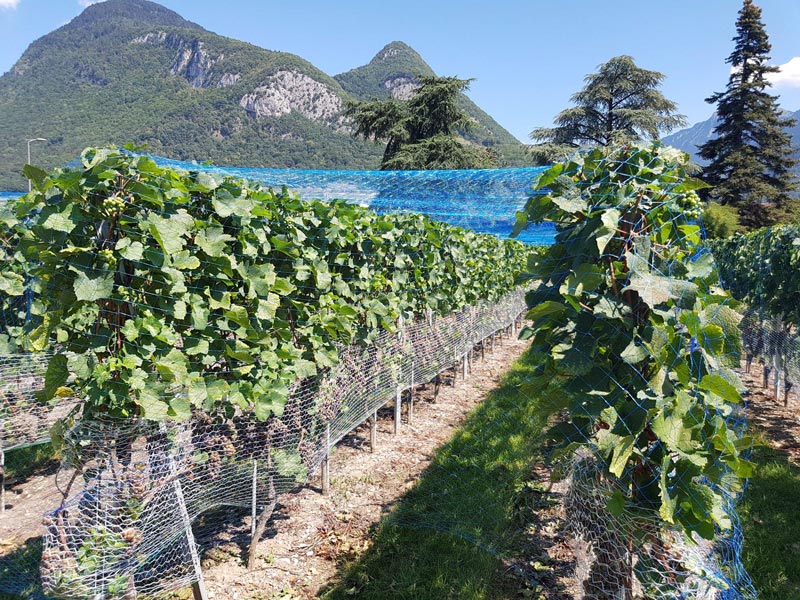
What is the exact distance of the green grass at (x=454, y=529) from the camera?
2.94 metres

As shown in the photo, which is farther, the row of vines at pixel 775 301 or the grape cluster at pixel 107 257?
the row of vines at pixel 775 301

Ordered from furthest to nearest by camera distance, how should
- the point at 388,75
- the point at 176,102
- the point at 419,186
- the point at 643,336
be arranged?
the point at 388,75, the point at 176,102, the point at 419,186, the point at 643,336

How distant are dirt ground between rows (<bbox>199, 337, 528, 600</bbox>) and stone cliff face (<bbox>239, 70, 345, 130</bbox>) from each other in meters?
71.2

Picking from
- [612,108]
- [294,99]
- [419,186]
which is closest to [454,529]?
[419,186]

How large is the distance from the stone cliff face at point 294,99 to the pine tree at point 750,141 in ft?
165

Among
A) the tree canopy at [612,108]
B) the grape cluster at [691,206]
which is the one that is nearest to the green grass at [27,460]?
the grape cluster at [691,206]

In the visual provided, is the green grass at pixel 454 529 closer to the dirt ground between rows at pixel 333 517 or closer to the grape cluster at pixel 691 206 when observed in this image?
the dirt ground between rows at pixel 333 517

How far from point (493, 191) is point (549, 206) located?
5.45 metres

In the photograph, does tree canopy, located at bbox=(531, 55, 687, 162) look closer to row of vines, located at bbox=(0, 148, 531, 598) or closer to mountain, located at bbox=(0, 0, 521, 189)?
mountain, located at bbox=(0, 0, 521, 189)

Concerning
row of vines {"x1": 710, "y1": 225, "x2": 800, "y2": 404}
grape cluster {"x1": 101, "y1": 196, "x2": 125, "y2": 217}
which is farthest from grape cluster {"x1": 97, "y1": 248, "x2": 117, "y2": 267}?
row of vines {"x1": 710, "y1": 225, "x2": 800, "y2": 404}

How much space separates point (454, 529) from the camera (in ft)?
11.5

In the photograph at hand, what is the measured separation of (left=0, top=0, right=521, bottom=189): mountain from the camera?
5575cm

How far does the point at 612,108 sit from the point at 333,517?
91.2 feet

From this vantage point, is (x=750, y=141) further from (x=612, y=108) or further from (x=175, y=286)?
(x=175, y=286)
